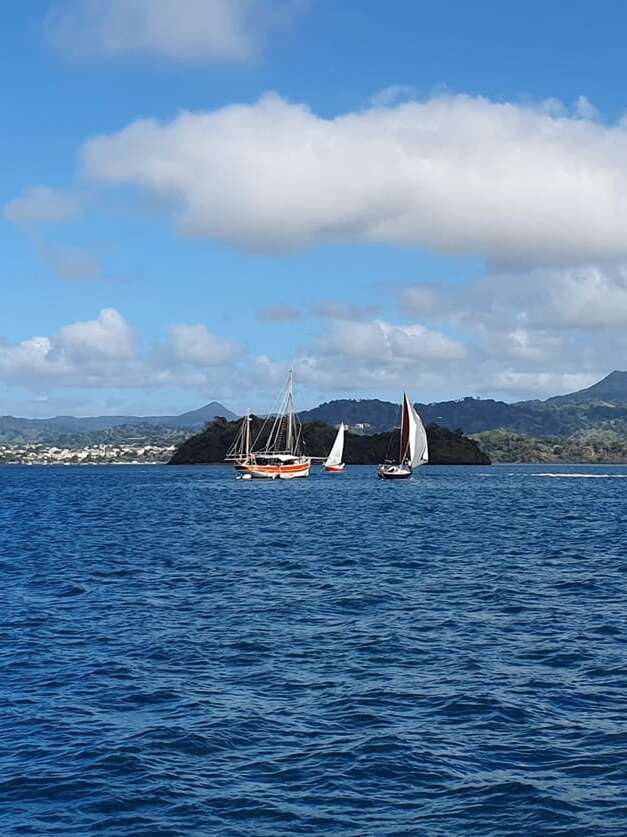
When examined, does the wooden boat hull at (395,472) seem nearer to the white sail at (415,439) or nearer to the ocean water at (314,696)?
the white sail at (415,439)

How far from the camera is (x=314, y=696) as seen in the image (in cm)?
2519

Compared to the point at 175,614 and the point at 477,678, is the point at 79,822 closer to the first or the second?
the point at 477,678

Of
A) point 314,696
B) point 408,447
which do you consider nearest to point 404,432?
point 408,447

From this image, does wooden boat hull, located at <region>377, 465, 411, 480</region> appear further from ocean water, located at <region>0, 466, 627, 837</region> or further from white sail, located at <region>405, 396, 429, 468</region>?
ocean water, located at <region>0, 466, 627, 837</region>

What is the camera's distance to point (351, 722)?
75.4ft

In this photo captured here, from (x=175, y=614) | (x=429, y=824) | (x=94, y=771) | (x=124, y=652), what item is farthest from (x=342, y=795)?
(x=175, y=614)

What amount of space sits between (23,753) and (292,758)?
18.5 ft

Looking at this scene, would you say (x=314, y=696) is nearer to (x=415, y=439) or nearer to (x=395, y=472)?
(x=415, y=439)

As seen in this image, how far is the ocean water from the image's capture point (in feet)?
58.9

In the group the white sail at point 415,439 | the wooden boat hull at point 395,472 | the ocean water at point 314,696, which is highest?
the white sail at point 415,439

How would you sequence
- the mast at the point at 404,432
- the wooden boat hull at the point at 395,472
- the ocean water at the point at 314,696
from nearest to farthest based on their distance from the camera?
the ocean water at the point at 314,696 < the mast at the point at 404,432 < the wooden boat hull at the point at 395,472

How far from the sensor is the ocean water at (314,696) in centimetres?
1794

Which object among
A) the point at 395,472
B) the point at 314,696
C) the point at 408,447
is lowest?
the point at 314,696

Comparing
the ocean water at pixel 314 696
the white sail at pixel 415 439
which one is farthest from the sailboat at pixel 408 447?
the ocean water at pixel 314 696
